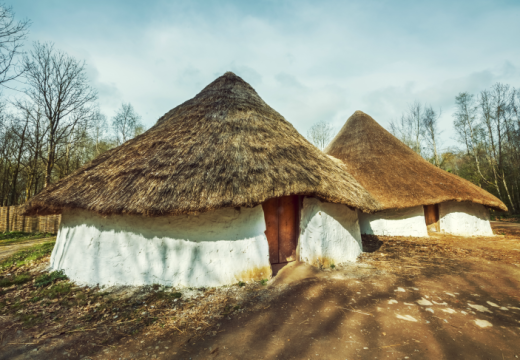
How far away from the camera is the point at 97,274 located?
4.73 metres

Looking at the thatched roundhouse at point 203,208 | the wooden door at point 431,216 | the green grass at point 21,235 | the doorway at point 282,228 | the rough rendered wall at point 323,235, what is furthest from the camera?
the green grass at point 21,235

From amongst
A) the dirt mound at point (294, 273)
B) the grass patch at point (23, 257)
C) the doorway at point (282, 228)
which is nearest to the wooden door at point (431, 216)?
the doorway at point (282, 228)

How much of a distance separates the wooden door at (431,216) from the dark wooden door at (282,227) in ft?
26.3

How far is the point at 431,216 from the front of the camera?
10445 mm

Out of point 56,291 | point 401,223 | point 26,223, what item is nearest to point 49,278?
point 56,291

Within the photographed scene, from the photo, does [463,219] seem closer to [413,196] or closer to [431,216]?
[431,216]

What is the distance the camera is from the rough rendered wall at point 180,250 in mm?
4438

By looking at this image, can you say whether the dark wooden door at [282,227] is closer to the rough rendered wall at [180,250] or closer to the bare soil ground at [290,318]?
the bare soil ground at [290,318]

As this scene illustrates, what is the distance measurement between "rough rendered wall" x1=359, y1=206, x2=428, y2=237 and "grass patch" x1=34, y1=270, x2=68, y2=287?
10216 mm

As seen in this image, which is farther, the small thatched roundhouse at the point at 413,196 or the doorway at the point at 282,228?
the small thatched roundhouse at the point at 413,196

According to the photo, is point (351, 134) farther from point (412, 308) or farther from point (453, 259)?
point (412, 308)

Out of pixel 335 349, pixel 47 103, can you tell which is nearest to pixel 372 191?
pixel 335 349

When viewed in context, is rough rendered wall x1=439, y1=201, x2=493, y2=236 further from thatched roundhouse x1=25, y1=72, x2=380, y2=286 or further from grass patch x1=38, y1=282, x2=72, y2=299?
grass patch x1=38, y1=282, x2=72, y2=299

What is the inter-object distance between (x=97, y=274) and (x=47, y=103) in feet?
43.2
